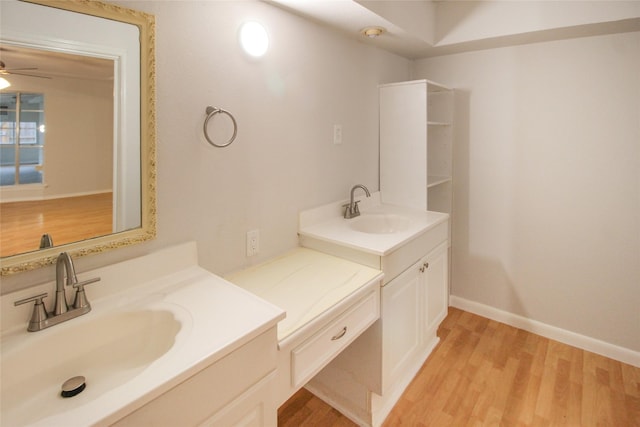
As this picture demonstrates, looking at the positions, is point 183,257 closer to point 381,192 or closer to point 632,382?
point 381,192

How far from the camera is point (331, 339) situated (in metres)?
1.29

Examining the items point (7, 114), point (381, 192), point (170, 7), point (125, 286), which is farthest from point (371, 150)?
point (7, 114)

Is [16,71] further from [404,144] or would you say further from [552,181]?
[552,181]

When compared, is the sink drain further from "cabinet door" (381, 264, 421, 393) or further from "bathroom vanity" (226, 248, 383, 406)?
"cabinet door" (381, 264, 421, 393)

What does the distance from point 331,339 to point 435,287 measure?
1.07 metres

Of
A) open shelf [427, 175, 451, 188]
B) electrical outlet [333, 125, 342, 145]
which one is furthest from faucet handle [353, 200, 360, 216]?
open shelf [427, 175, 451, 188]

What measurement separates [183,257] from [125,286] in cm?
23

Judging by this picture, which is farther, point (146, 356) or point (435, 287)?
point (435, 287)

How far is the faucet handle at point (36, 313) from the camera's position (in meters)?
0.95

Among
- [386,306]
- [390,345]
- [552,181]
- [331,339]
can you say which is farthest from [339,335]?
[552,181]

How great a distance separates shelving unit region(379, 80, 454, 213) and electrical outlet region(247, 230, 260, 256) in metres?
1.20

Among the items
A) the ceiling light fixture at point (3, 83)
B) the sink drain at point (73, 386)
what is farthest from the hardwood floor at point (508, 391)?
the ceiling light fixture at point (3, 83)

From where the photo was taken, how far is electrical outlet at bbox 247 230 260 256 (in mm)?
1604

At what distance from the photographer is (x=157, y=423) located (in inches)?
29.9
